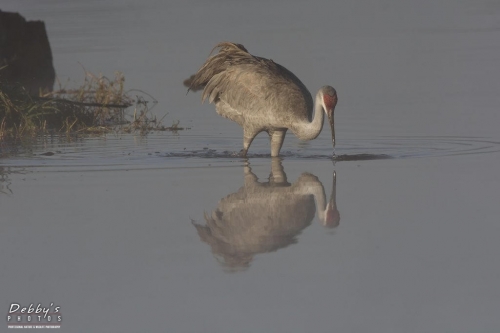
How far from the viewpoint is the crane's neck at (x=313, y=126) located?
11133 millimetres

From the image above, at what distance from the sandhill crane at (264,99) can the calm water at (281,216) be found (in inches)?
11.6

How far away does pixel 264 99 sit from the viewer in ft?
37.8

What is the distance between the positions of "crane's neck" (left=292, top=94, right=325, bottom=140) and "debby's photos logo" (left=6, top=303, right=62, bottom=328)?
16.4ft

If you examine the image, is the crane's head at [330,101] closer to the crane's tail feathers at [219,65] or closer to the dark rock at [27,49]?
the crane's tail feathers at [219,65]

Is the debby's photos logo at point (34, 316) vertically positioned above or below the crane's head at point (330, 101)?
below

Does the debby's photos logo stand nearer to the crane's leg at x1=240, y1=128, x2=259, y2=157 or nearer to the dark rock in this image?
the crane's leg at x1=240, y1=128, x2=259, y2=157

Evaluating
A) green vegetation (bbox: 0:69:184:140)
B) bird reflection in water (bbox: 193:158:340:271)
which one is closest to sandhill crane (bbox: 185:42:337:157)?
green vegetation (bbox: 0:69:184:140)

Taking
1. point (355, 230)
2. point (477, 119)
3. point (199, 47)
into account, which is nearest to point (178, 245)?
point (355, 230)

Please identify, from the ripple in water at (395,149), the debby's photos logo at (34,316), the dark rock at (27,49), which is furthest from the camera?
the dark rock at (27,49)

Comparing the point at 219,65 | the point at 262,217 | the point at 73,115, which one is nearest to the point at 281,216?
the point at 262,217

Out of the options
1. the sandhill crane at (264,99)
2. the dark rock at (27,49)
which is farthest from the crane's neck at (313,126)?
the dark rock at (27,49)

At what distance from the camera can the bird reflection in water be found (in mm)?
7529

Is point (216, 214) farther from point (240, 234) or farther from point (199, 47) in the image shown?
point (199, 47)

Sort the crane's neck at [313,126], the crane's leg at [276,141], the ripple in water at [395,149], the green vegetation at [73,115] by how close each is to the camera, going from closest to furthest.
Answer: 1. the ripple in water at [395,149]
2. the crane's neck at [313,126]
3. the crane's leg at [276,141]
4. the green vegetation at [73,115]
